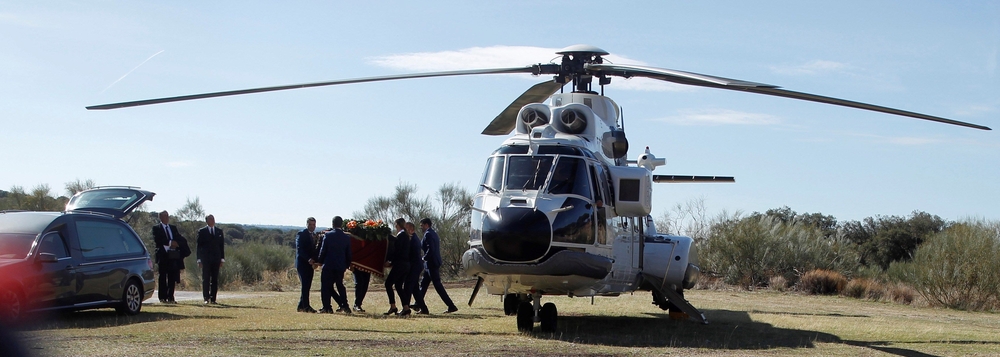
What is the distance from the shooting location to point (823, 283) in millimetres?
25891

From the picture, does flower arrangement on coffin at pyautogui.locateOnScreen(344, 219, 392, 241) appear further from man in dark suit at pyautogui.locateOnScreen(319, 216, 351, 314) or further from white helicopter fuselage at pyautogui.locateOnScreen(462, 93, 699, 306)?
white helicopter fuselage at pyautogui.locateOnScreen(462, 93, 699, 306)

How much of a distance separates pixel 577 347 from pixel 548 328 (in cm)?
136

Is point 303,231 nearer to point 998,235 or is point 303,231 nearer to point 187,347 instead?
point 187,347

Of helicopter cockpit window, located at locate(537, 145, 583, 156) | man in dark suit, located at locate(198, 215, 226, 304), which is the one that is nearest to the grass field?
man in dark suit, located at locate(198, 215, 226, 304)

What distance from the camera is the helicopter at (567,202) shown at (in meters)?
10.9

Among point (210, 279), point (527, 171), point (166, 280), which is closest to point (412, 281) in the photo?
point (527, 171)

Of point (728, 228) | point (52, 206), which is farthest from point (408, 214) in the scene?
point (52, 206)

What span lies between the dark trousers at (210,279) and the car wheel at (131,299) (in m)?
3.16

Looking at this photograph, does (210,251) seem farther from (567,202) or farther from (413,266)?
(567,202)

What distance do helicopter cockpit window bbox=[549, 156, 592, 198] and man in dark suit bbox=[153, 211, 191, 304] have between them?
8135mm

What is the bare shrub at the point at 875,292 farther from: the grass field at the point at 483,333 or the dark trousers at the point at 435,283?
the dark trousers at the point at 435,283

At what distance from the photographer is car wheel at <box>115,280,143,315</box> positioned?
1332cm

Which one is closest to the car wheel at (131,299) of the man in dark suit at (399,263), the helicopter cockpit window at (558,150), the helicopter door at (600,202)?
the man in dark suit at (399,263)

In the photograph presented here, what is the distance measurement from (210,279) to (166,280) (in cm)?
92
